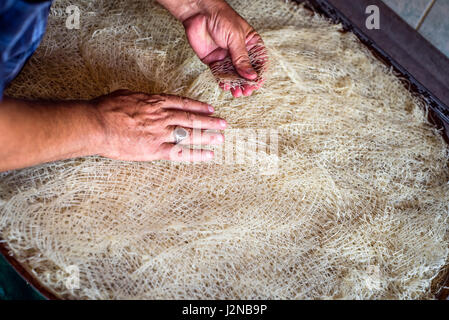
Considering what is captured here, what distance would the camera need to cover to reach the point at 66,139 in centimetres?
64

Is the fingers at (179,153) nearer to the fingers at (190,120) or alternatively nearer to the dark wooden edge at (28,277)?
the fingers at (190,120)

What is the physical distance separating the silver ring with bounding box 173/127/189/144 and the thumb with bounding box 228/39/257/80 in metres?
0.17

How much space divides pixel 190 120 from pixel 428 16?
1.24 meters

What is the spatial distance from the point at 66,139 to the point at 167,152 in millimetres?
173

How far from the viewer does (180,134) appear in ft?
2.38

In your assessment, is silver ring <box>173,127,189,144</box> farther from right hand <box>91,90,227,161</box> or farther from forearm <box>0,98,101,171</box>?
forearm <box>0,98,101,171</box>

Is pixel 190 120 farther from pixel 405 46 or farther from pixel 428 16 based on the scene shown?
pixel 428 16

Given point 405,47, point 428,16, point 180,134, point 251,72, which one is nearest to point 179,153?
point 180,134

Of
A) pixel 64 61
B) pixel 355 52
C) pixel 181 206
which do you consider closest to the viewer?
pixel 181 206

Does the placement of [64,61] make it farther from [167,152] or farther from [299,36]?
[299,36]

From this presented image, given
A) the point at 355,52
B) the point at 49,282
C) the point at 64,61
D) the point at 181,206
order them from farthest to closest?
the point at 355,52
the point at 64,61
the point at 181,206
the point at 49,282

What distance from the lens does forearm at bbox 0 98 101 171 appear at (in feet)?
1.91

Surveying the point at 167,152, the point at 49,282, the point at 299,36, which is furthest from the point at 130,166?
the point at 299,36

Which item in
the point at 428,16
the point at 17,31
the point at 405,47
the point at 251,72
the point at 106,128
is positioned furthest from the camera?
the point at 428,16
